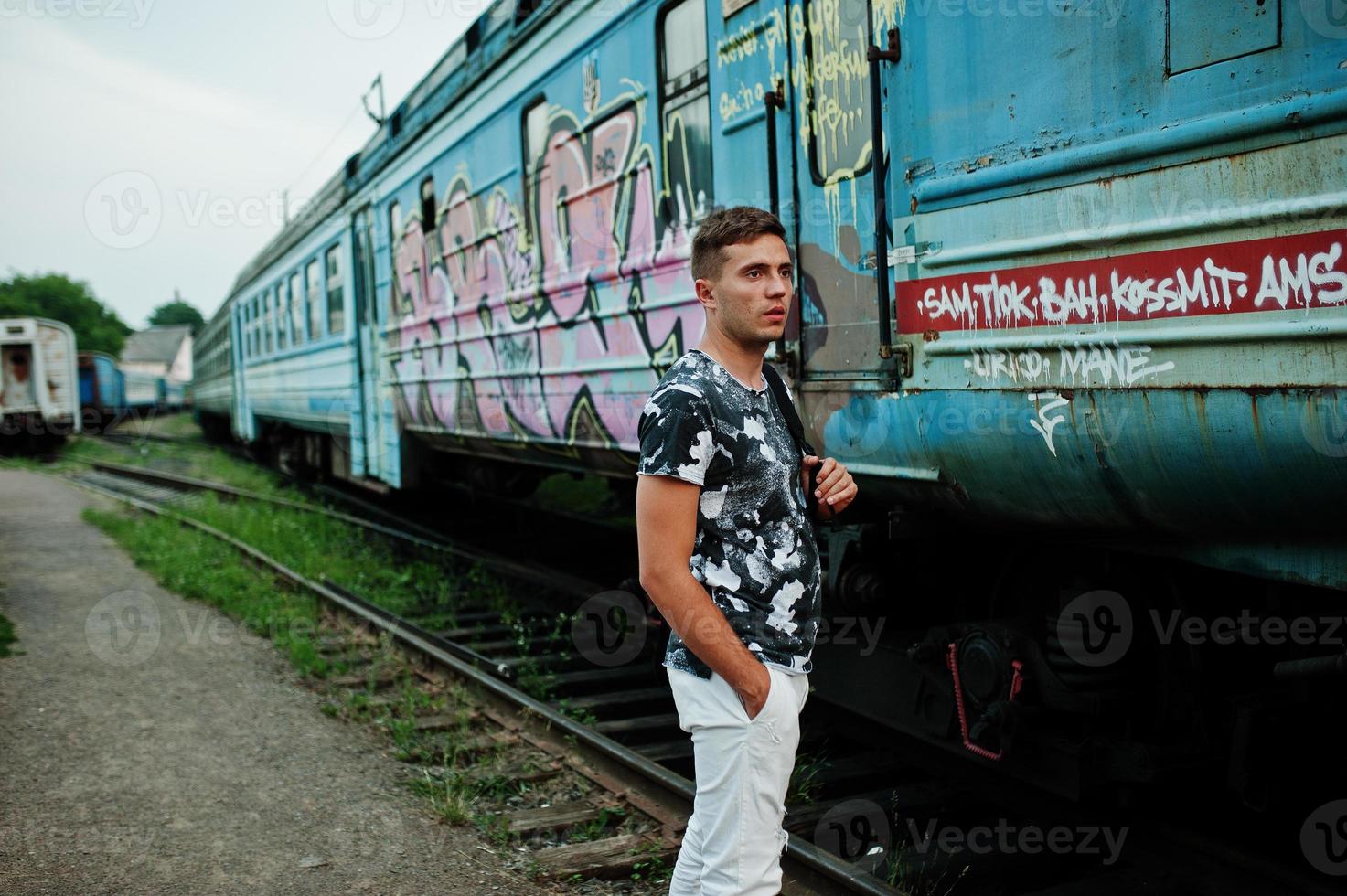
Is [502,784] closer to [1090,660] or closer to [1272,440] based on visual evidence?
[1090,660]

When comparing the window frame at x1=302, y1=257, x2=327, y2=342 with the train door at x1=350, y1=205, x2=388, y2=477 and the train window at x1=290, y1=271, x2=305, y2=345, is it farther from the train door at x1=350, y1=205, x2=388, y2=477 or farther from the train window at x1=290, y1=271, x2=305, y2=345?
the train door at x1=350, y1=205, x2=388, y2=477

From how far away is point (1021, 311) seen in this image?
3236 millimetres

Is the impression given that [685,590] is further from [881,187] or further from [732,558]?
[881,187]

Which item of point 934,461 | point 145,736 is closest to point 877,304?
point 934,461

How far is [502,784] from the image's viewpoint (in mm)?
4723

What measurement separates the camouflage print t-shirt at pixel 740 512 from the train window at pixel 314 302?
11472 mm

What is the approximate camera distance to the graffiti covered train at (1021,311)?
264cm

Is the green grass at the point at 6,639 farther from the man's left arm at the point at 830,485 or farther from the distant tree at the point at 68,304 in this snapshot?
the distant tree at the point at 68,304

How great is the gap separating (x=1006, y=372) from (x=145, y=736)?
14.8 ft

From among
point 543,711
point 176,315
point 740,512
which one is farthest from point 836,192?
point 176,315

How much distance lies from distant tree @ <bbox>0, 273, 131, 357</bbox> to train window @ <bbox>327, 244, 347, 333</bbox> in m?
62.0

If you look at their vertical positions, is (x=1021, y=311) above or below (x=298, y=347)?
below

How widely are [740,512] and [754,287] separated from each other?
0.46 m

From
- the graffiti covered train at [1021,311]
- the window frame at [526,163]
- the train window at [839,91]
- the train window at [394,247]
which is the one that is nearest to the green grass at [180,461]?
the train window at [394,247]
